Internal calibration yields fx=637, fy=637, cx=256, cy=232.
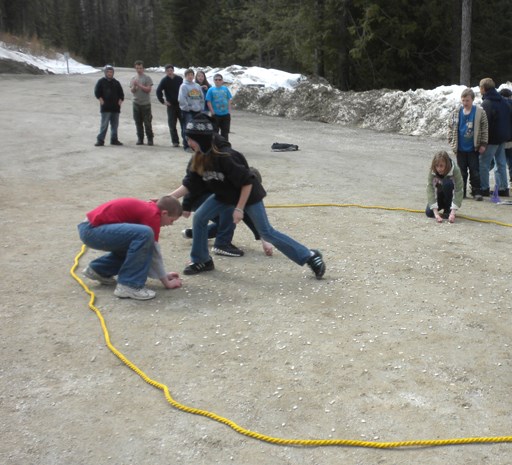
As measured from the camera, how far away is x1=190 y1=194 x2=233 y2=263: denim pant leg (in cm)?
624

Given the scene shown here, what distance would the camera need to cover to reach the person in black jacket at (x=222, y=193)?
5.73 metres

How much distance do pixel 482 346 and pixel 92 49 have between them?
103047 mm

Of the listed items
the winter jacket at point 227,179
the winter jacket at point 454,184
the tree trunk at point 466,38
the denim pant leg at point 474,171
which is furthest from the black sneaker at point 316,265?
the tree trunk at point 466,38

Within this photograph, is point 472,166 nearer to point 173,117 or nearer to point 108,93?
point 173,117

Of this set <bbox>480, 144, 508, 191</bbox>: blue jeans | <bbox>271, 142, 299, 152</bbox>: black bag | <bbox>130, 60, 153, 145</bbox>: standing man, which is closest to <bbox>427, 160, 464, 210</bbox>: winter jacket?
<bbox>480, 144, 508, 191</bbox>: blue jeans

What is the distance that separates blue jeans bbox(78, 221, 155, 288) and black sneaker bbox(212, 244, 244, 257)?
1.41m

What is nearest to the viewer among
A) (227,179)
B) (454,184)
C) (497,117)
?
(227,179)

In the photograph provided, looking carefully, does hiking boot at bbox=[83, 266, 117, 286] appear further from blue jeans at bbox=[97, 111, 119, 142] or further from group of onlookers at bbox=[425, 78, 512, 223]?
blue jeans at bbox=[97, 111, 119, 142]

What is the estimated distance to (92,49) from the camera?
99688 millimetres

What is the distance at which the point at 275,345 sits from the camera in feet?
15.8

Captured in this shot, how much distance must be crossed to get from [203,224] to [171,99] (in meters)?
8.02

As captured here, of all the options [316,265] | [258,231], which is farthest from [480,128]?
[258,231]

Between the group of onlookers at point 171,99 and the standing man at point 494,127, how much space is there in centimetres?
537

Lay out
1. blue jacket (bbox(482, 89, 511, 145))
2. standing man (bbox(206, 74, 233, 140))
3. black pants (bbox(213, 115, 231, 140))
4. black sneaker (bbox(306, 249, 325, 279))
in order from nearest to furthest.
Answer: black sneaker (bbox(306, 249, 325, 279)), blue jacket (bbox(482, 89, 511, 145)), standing man (bbox(206, 74, 233, 140)), black pants (bbox(213, 115, 231, 140))
